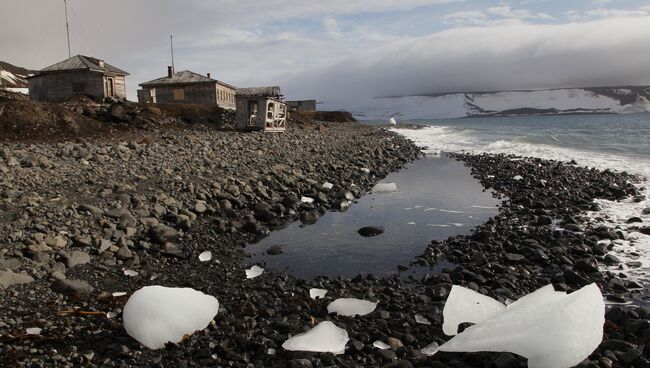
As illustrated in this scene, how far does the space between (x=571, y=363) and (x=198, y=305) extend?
3.46m

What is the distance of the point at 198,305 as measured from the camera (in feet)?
14.7

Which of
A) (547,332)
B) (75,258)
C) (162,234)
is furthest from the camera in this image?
(162,234)

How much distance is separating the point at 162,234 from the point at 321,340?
3.86m

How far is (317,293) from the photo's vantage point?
17.7 ft

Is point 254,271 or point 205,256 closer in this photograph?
point 254,271

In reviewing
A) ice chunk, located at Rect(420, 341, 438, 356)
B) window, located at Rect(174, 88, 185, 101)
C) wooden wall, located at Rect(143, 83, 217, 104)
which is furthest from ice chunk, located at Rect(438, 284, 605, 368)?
window, located at Rect(174, 88, 185, 101)

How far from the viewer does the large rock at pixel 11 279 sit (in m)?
4.83

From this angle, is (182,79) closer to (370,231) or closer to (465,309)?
(370,231)

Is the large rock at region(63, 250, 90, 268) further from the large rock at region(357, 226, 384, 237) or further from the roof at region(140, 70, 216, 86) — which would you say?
the roof at region(140, 70, 216, 86)

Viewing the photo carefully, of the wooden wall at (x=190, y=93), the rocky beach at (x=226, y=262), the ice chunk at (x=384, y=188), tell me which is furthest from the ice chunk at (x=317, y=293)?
the wooden wall at (x=190, y=93)

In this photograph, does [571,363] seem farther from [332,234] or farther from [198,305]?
[332,234]

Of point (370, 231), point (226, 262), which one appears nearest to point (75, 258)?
point (226, 262)

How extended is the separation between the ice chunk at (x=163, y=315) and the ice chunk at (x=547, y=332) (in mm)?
2389

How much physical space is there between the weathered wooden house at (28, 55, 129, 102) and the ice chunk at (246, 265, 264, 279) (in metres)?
24.3
